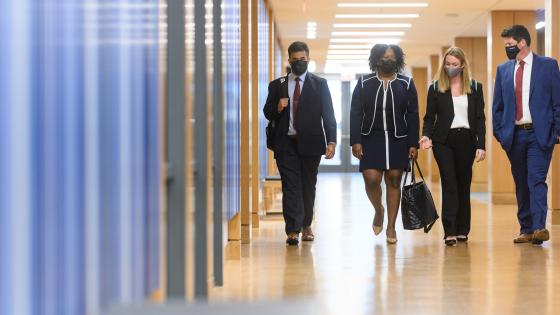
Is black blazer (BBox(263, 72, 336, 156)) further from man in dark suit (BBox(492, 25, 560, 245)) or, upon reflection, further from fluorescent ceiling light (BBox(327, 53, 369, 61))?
fluorescent ceiling light (BBox(327, 53, 369, 61))

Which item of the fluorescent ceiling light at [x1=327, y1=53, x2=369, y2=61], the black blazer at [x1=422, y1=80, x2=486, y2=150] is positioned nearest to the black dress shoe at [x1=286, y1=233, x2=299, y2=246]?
the black blazer at [x1=422, y1=80, x2=486, y2=150]

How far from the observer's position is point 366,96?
7336 millimetres

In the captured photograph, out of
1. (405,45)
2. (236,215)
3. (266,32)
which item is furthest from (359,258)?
(405,45)

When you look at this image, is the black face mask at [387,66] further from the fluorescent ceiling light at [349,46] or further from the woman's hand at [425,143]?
the fluorescent ceiling light at [349,46]

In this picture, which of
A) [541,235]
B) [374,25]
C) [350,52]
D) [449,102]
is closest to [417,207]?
[449,102]

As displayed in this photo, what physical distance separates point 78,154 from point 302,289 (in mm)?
3073

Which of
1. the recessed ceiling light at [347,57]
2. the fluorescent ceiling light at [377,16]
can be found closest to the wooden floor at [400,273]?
the fluorescent ceiling light at [377,16]

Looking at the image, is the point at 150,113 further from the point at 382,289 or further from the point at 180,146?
the point at 382,289

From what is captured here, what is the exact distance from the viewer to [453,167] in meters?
7.39

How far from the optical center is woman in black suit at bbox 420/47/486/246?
24.1 feet

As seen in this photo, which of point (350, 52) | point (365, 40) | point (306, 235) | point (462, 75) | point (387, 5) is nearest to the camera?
point (462, 75)

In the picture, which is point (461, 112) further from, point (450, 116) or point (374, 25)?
point (374, 25)

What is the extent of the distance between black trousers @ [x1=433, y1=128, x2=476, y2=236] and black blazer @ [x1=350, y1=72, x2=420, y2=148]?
0.88ft

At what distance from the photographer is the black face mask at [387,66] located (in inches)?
288
